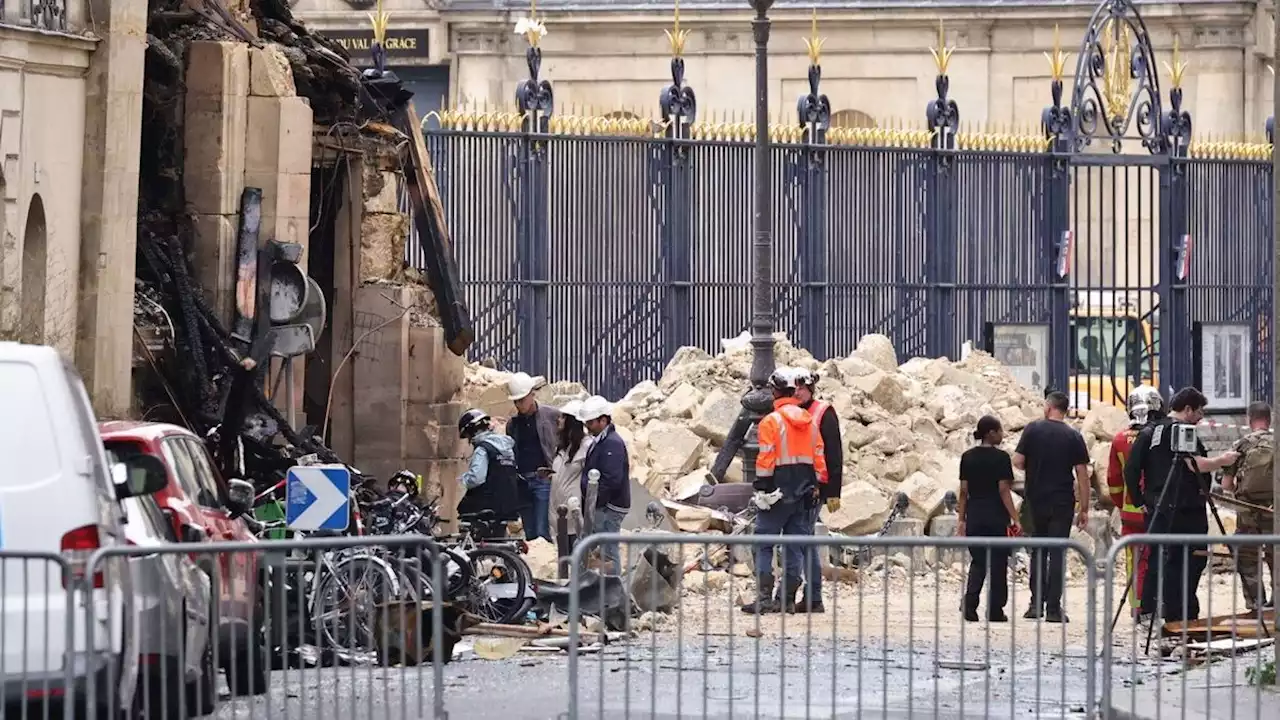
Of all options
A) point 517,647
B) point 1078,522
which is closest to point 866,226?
point 1078,522

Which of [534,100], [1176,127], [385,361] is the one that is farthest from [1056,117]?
[385,361]

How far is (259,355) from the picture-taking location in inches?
717

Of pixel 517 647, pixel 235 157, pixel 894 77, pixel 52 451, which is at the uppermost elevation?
pixel 894 77

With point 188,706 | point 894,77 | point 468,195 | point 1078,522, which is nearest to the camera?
point 188,706

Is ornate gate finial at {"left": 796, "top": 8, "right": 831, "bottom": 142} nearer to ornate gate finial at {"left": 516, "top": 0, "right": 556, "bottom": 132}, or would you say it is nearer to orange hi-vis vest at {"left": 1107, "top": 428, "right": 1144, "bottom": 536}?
ornate gate finial at {"left": 516, "top": 0, "right": 556, "bottom": 132}

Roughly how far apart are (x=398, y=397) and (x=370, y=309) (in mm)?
697

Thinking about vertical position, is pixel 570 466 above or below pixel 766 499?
above

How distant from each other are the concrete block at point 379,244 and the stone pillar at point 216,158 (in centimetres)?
205

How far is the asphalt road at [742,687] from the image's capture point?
11.7 meters

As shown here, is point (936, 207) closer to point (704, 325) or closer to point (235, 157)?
point (704, 325)

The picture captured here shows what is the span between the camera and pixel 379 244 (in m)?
20.7

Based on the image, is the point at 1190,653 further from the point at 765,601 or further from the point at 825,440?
the point at 825,440

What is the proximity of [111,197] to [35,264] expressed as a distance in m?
0.68

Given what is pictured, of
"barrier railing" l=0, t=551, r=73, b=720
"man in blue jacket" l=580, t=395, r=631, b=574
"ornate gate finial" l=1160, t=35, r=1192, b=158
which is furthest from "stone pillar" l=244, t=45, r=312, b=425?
"ornate gate finial" l=1160, t=35, r=1192, b=158
